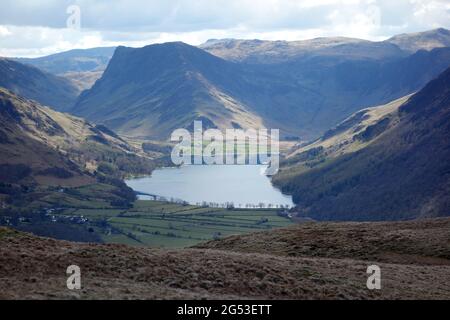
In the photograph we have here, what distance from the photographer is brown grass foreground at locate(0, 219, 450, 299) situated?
3569 centimetres

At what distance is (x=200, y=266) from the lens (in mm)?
41688

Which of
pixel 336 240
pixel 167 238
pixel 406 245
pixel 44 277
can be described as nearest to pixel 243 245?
pixel 336 240

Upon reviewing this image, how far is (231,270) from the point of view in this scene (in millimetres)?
40781

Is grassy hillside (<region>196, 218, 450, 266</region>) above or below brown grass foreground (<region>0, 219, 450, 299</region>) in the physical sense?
above

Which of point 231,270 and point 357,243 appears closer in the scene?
point 231,270

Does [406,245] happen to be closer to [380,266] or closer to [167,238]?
[380,266]

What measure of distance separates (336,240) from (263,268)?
15910mm

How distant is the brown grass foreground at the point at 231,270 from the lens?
35688mm

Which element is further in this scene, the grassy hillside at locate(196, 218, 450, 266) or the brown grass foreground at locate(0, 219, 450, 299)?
the grassy hillside at locate(196, 218, 450, 266)

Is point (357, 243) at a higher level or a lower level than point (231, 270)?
higher

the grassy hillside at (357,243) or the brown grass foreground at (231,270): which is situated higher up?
the grassy hillside at (357,243)

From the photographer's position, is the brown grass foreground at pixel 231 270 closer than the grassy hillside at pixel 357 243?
Yes
